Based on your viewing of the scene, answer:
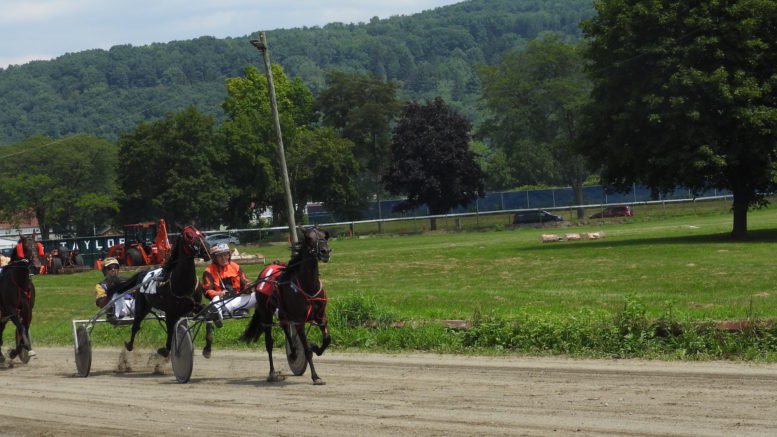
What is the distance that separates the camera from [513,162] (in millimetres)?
103812

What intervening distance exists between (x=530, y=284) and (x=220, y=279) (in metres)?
15.3

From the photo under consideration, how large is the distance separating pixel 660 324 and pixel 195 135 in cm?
6822

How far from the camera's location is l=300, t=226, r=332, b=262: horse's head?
12.7m

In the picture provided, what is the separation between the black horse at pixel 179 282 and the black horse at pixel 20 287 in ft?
9.87

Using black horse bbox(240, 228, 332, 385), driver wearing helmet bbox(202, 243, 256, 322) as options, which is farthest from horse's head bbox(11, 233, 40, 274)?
black horse bbox(240, 228, 332, 385)

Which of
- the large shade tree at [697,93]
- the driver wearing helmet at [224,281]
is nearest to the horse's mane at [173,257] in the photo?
the driver wearing helmet at [224,281]

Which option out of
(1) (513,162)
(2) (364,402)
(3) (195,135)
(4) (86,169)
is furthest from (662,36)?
(4) (86,169)

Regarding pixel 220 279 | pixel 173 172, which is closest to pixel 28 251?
pixel 220 279

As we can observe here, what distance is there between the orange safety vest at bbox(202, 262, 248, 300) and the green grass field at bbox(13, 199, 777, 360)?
9.57 ft

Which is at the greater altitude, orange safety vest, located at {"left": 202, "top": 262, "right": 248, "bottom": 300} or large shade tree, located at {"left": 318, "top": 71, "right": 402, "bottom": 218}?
large shade tree, located at {"left": 318, "top": 71, "right": 402, "bottom": 218}

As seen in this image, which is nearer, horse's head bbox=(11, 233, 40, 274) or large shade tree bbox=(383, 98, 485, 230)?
horse's head bbox=(11, 233, 40, 274)

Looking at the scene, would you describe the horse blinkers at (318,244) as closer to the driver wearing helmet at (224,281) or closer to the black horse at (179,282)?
the black horse at (179,282)

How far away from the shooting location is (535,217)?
70.9 metres

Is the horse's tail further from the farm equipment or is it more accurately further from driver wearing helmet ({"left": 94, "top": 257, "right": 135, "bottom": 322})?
the farm equipment
